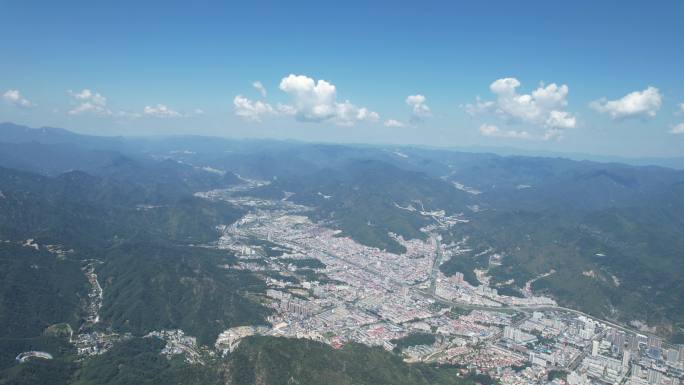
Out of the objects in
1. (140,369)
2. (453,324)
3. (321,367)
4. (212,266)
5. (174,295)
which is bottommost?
(453,324)

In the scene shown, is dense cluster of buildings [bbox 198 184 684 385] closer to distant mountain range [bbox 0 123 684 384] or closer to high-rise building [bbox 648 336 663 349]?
high-rise building [bbox 648 336 663 349]

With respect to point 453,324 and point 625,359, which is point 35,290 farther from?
point 625,359

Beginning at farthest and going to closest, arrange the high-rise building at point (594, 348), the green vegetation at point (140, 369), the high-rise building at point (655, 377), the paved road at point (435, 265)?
the paved road at point (435, 265)
the high-rise building at point (594, 348)
the high-rise building at point (655, 377)
the green vegetation at point (140, 369)

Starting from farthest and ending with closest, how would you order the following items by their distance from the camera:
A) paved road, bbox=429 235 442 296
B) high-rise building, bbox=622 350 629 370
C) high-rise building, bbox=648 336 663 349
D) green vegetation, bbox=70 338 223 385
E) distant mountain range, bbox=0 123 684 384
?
paved road, bbox=429 235 442 296
high-rise building, bbox=648 336 663 349
high-rise building, bbox=622 350 629 370
distant mountain range, bbox=0 123 684 384
green vegetation, bbox=70 338 223 385

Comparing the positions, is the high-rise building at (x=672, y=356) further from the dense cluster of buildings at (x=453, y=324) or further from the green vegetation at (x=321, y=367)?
the green vegetation at (x=321, y=367)

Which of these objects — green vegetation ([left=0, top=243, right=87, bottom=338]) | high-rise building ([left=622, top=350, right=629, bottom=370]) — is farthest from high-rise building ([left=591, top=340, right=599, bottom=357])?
green vegetation ([left=0, top=243, right=87, bottom=338])

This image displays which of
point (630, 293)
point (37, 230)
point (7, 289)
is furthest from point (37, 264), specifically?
point (630, 293)

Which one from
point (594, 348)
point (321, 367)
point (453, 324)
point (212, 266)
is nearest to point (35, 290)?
point (212, 266)

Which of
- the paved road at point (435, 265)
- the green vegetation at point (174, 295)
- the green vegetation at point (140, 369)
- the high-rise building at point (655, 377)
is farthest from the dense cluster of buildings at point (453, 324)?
the green vegetation at point (140, 369)

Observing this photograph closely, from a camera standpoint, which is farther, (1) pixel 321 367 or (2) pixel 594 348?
(2) pixel 594 348

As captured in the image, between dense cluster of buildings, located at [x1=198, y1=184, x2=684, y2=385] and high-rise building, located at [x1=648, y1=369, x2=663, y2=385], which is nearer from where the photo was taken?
high-rise building, located at [x1=648, y1=369, x2=663, y2=385]

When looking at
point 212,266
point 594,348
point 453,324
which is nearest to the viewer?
point 594,348
